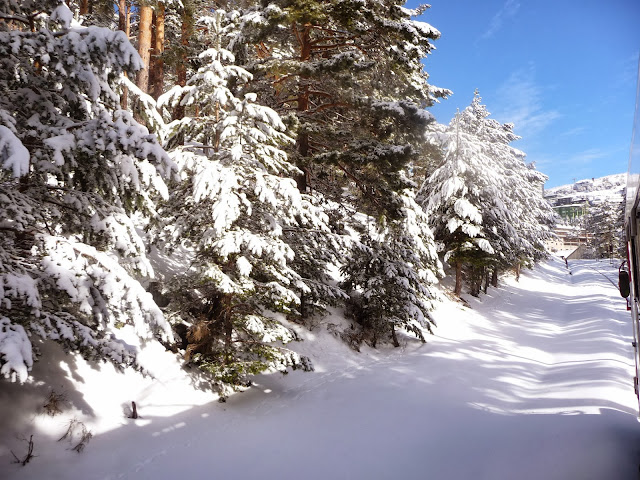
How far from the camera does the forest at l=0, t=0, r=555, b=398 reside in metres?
4.98

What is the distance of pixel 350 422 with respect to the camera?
307 inches

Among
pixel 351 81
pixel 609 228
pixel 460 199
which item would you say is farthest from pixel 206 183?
pixel 609 228

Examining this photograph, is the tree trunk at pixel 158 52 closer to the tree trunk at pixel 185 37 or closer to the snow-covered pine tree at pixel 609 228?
the tree trunk at pixel 185 37

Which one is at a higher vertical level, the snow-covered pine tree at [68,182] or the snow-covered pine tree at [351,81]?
the snow-covered pine tree at [351,81]

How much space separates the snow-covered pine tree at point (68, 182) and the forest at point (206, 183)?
0.02 meters

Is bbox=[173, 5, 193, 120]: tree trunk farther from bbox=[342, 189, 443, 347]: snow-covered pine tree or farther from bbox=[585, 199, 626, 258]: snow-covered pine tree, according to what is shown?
bbox=[585, 199, 626, 258]: snow-covered pine tree

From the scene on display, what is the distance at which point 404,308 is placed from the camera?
12516 mm

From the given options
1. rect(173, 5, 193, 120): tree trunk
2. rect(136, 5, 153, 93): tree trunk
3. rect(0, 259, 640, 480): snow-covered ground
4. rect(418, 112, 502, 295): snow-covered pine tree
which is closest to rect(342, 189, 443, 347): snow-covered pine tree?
rect(0, 259, 640, 480): snow-covered ground

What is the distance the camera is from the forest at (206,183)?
16.3 ft

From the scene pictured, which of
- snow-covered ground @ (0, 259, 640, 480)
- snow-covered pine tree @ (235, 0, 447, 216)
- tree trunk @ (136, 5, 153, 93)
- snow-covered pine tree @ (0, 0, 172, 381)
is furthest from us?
tree trunk @ (136, 5, 153, 93)

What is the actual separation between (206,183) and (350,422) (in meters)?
5.72

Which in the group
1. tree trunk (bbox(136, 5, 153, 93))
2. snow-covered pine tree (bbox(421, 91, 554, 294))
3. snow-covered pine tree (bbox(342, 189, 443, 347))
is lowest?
snow-covered pine tree (bbox(342, 189, 443, 347))

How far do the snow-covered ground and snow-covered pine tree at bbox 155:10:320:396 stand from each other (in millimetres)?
1027

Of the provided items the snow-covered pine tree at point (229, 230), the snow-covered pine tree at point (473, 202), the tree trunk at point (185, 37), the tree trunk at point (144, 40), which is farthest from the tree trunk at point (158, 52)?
the snow-covered pine tree at point (473, 202)
